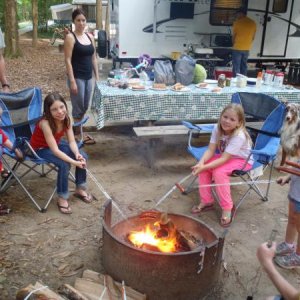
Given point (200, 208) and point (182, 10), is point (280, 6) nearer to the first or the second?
point (182, 10)

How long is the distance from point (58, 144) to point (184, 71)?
6.74 ft

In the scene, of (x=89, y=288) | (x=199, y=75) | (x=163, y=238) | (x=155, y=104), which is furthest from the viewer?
(x=199, y=75)

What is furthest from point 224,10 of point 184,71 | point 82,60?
point 82,60

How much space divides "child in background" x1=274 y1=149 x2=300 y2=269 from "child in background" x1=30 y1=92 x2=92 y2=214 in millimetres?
1815

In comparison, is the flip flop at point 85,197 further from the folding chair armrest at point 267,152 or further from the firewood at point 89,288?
the folding chair armrest at point 267,152

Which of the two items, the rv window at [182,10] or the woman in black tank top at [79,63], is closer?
the woman in black tank top at [79,63]

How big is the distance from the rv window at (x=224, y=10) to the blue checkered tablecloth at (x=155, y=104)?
14.5 ft

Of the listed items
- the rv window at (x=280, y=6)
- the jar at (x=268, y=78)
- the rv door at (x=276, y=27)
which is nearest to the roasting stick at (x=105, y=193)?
the jar at (x=268, y=78)

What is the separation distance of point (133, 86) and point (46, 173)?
1.46 meters

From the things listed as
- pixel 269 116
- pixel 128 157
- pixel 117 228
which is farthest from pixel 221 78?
pixel 117 228

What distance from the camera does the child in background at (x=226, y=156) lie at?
3584mm

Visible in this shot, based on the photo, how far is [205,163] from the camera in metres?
3.76

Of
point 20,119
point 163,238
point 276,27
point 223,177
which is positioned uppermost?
point 276,27

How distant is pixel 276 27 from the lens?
9289mm
